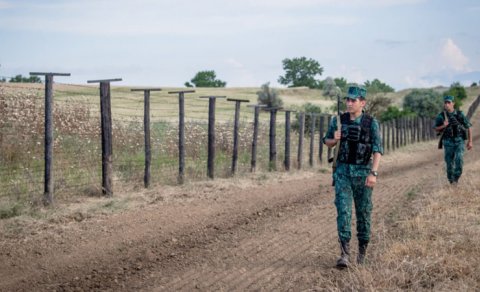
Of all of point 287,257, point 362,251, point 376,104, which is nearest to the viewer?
point 362,251

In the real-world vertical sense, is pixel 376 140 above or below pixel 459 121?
below

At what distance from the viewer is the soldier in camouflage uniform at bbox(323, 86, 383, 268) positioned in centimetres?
688

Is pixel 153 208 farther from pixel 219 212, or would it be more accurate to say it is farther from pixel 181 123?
pixel 181 123

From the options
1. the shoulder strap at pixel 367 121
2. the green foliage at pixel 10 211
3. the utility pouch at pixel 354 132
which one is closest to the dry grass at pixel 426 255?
the utility pouch at pixel 354 132

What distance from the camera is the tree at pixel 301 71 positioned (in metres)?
102

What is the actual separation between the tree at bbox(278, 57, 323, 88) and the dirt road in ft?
297

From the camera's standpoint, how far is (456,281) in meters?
5.98

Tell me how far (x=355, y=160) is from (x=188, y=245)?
8.91 feet

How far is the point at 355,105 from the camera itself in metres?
6.87

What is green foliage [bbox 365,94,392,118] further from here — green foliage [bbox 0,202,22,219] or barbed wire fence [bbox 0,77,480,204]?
green foliage [bbox 0,202,22,219]

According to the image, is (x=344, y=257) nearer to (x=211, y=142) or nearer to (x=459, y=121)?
(x=459, y=121)

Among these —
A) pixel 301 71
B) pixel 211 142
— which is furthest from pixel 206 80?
pixel 211 142

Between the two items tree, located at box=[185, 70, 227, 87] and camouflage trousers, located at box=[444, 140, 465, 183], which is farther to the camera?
tree, located at box=[185, 70, 227, 87]

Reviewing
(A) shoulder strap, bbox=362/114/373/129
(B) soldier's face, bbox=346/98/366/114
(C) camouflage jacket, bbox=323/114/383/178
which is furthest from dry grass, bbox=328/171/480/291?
(B) soldier's face, bbox=346/98/366/114
